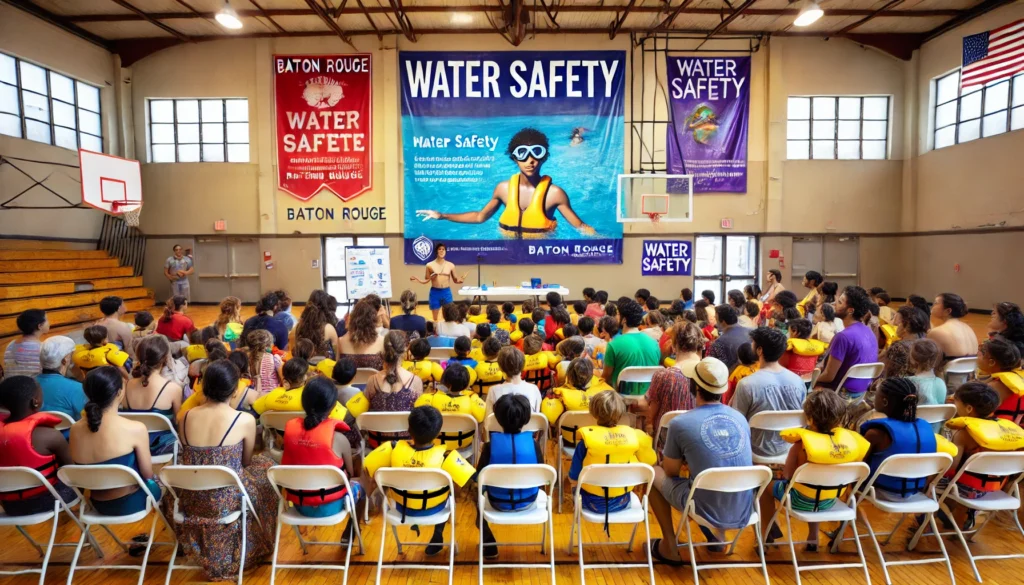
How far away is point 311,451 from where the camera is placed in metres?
2.81

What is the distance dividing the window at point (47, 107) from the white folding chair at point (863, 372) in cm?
1598

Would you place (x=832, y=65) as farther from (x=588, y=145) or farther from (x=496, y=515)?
(x=496, y=515)

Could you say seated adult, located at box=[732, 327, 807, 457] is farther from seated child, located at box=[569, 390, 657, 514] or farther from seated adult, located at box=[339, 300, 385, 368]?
seated adult, located at box=[339, 300, 385, 368]

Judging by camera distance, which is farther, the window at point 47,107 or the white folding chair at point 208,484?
the window at point 47,107

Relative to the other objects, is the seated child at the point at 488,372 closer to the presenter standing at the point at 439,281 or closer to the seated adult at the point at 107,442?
the seated adult at the point at 107,442

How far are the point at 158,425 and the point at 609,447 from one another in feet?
9.38

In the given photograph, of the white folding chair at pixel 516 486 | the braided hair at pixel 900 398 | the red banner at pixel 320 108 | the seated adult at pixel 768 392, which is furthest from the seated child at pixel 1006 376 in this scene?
the red banner at pixel 320 108

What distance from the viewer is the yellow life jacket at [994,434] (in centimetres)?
286

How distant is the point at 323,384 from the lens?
286 cm

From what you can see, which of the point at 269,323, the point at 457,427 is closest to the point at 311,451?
the point at 457,427

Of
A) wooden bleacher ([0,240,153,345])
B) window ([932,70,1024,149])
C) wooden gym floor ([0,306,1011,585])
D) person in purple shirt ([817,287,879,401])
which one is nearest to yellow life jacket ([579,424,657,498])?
wooden gym floor ([0,306,1011,585])

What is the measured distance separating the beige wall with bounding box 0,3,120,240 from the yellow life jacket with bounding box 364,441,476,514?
45.5ft

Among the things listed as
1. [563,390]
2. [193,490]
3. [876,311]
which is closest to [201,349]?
[193,490]

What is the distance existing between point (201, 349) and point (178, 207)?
11891mm
